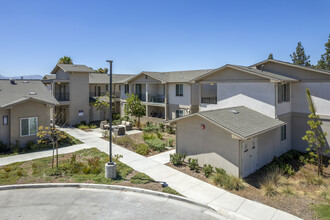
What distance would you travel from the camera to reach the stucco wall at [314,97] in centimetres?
1638

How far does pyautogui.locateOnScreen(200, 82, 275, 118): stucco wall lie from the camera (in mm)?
15984

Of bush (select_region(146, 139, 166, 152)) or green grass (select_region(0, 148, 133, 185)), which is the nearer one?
green grass (select_region(0, 148, 133, 185))

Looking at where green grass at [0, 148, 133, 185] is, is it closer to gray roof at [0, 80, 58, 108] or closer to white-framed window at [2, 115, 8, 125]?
white-framed window at [2, 115, 8, 125]

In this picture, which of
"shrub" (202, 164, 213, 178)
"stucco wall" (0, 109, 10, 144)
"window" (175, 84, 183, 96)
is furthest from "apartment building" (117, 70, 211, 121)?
"stucco wall" (0, 109, 10, 144)

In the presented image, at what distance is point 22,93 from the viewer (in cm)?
1991

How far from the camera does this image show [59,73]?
29828 mm

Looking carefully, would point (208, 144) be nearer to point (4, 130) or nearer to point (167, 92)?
point (167, 92)

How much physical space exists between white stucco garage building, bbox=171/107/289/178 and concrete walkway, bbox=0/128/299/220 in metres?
1.91

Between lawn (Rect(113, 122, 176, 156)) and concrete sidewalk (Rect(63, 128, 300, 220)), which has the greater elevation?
lawn (Rect(113, 122, 176, 156))

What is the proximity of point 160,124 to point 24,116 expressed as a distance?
13.2 metres

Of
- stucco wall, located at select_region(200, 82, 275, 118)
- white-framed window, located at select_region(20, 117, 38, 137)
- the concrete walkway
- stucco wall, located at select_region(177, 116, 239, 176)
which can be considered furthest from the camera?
white-framed window, located at select_region(20, 117, 38, 137)

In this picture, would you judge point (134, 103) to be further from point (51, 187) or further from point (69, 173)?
point (51, 187)

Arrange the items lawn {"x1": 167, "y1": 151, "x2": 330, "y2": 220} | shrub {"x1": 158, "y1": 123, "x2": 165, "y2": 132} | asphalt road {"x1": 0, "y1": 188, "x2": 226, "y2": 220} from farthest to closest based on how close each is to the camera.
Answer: shrub {"x1": 158, "y1": 123, "x2": 165, "y2": 132} → lawn {"x1": 167, "y1": 151, "x2": 330, "y2": 220} → asphalt road {"x1": 0, "y1": 188, "x2": 226, "y2": 220}

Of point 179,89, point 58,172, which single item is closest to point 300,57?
point 179,89
